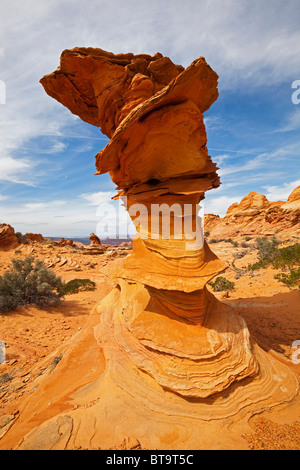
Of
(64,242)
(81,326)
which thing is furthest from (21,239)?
(81,326)

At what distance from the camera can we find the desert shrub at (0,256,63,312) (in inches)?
334

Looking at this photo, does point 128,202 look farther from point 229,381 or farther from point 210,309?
point 229,381

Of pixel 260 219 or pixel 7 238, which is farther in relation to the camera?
pixel 260 219

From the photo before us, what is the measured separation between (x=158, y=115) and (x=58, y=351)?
5.73 m

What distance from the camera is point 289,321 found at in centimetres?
618

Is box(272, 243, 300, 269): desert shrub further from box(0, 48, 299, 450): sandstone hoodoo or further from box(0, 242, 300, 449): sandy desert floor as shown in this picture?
box(0, 48, 299, 450): sandstone hoodoo

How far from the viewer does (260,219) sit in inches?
1551

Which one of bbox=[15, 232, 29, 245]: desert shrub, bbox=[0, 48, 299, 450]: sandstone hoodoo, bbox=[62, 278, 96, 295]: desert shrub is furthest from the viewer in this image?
bbox=[15, 232, 29, 245]: desert shrub

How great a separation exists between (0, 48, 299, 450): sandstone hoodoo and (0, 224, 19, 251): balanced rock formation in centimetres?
2401

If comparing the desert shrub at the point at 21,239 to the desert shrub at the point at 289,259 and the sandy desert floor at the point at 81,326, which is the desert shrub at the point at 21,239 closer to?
the sandy desert floor at the point at 81,326

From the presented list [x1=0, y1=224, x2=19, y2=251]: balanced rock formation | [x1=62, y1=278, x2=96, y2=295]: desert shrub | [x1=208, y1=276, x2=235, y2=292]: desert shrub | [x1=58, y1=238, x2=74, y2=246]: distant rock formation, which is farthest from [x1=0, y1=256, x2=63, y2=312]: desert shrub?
[x1=58, y1=238, x2=74, y2=246]: distant rock formation

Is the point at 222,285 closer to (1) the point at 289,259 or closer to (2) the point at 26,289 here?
(1) the point at 289,259

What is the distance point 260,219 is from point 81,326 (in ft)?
129
